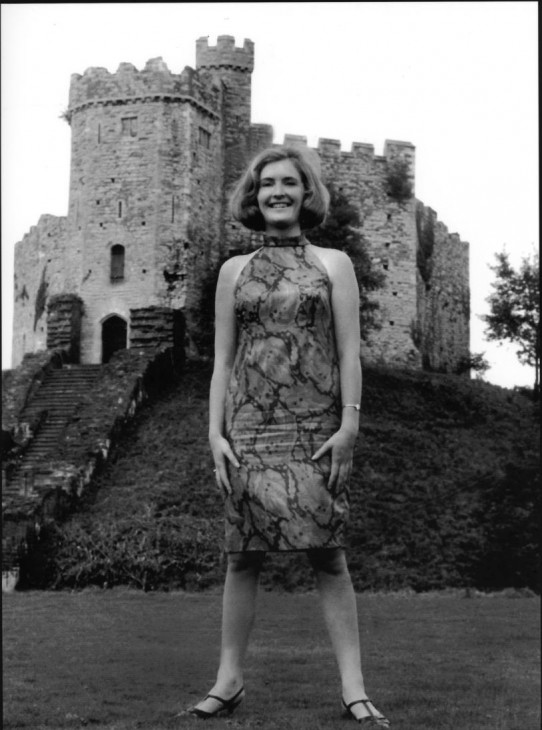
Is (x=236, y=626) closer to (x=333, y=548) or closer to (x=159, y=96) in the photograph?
(x=333, y=548)

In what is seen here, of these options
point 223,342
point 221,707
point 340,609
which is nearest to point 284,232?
point 223,342

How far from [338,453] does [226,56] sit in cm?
3724

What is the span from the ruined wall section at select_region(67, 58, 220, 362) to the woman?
30955 millimetres

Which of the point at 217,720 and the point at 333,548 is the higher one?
the point at 333,548

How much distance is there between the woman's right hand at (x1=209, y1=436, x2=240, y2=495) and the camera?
210 inches

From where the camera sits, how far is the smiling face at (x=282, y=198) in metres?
5.60

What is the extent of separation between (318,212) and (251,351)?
757 mm

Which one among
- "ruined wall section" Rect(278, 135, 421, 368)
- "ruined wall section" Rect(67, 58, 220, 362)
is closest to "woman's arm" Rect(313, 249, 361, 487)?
"ruined wall section" Rect(67, 58, 220, 362)

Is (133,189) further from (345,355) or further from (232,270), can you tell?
(345,355)

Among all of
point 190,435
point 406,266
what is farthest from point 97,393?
point 406,266

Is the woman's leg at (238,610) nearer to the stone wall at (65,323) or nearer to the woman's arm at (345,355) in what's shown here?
the woman's arm at (345,355)

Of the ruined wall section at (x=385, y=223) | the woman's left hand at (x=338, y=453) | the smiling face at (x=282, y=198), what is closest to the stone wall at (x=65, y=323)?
the ruined wall section at (x=385, y=223)

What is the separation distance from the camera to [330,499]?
17.3 ft

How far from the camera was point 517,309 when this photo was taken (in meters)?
35.9
